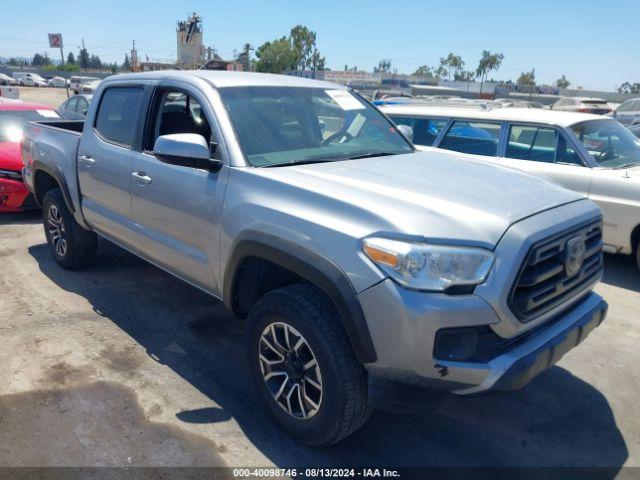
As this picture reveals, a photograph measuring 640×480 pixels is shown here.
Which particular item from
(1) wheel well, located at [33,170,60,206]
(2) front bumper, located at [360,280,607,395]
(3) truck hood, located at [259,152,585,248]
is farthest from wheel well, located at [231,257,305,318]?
(1) wheel well, located at [33,170,60,206]

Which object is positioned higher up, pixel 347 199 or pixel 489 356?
pixel 347 199

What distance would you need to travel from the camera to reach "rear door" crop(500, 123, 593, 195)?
229 inches

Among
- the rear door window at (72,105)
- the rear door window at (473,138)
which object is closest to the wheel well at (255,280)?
the rear door window at (473,138)

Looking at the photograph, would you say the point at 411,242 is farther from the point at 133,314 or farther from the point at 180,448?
the point at 133,314

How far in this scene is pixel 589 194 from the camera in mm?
5688

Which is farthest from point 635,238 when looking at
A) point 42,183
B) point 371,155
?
point 42,183

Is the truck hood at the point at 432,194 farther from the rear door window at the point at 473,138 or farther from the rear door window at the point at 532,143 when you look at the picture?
the rear door window at the point at 473,138

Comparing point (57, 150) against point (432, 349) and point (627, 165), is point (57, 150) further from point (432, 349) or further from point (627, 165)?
point (627, 165)

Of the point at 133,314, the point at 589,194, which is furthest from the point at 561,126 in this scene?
the point at 133,314

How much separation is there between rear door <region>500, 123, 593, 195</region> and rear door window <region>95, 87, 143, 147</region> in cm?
423

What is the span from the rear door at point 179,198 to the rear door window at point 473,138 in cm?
371

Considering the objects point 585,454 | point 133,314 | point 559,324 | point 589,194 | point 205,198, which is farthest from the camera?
point 589,194

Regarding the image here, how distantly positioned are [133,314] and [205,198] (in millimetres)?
1778

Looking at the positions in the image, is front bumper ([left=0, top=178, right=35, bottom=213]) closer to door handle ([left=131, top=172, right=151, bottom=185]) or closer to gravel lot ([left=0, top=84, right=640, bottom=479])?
gravel lot ([left=0, top=84, right=640, bottom=479])
